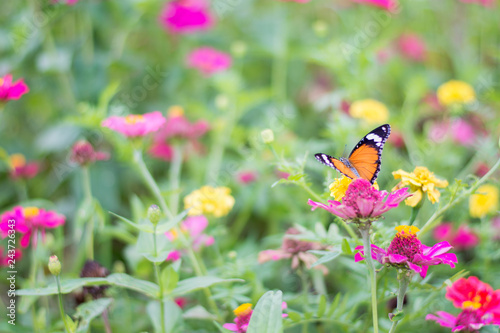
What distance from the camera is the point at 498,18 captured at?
1.96 meters

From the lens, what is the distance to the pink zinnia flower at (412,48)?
6.47 ft

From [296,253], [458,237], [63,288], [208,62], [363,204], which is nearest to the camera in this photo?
[363,204]

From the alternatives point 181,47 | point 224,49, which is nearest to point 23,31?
point 181,47

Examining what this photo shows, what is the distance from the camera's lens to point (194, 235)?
0.91 meters

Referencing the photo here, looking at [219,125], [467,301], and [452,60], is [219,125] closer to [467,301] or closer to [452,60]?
[467,301]

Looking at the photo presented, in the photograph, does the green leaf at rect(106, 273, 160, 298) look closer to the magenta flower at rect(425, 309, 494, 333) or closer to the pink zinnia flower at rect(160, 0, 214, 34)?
the magenta flower at rect(425, 309, 494, 333)

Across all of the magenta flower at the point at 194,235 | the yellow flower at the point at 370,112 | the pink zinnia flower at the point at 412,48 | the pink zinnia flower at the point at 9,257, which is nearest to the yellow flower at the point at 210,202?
the magenta flower at the point at 194,235

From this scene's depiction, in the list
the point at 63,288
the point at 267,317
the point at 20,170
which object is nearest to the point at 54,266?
the point at 63,288

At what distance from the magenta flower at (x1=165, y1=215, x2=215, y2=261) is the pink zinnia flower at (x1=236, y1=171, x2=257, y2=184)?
1.14 feet

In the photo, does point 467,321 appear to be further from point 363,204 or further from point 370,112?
point 370,112

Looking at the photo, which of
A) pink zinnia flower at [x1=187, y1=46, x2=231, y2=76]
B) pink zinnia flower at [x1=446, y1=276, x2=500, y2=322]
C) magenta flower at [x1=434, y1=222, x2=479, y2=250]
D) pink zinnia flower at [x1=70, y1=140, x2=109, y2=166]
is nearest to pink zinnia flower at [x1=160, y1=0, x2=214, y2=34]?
pink zinnia flower at [x1=187, y1=46, x2=231, y2=76]

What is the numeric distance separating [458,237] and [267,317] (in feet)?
2.51

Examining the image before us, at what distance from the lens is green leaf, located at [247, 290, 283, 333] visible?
0.59 meters

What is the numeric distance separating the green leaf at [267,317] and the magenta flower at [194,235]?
0.91 ft
